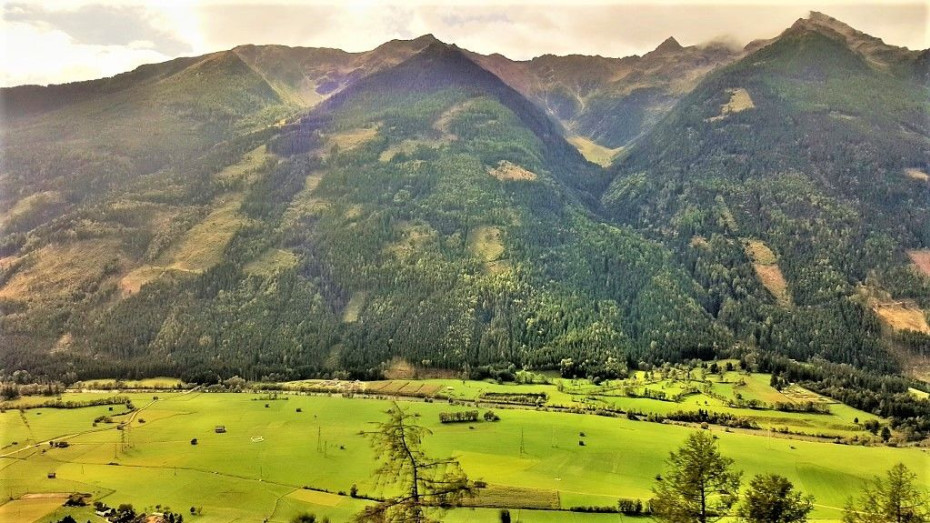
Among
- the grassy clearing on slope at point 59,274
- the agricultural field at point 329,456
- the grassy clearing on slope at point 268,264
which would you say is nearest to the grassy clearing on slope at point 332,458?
the agricultural field at point 329,456

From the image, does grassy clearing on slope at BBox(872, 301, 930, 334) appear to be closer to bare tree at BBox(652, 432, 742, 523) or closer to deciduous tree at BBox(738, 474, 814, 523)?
deciduous tree at BBox(738, 474, 814, 523)

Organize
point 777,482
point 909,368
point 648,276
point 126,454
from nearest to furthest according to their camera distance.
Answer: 1. point 777,482
2. point 126,454
3. point 909,368
4. point 648,276

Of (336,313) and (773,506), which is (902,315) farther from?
(773,506)

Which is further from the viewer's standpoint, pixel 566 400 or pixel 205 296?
pixel 205 296

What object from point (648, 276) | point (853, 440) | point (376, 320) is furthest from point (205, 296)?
point (853, 440)

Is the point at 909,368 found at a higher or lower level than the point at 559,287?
lower

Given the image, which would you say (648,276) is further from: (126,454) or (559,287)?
(126,454)

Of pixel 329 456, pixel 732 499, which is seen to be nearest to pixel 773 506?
pixel 732 499
